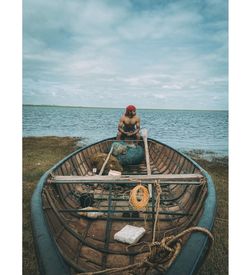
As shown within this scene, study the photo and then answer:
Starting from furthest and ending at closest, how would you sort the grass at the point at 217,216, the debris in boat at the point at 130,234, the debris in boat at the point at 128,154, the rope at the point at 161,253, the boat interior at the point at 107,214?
1. the debris in boat at the point at 128,154
2. the grass at the point at 217,216
3. the debris in boat at the point at 130,234
4. the boat interior at the point at 107,214
5. the rope at the point at 161,253

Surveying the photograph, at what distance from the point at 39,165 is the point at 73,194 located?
4209 mm

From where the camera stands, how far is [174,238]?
5.85 ft

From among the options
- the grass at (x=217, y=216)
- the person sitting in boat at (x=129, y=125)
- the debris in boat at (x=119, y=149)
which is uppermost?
the person sitting in boat at (x=129, y=125)

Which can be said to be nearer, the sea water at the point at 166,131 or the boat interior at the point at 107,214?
the boat interior at the point at 107,214

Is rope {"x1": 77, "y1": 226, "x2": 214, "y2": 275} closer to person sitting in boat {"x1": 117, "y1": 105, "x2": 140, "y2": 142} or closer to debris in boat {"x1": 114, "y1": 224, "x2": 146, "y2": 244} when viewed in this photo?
debris in boat {"x1": 114, "y1": 224, "x2": 146, "y2": 244}

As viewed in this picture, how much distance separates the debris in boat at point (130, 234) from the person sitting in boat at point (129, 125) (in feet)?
13.1

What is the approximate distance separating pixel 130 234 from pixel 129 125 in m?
4.34

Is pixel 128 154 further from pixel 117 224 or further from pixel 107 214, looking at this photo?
pixel 117 224

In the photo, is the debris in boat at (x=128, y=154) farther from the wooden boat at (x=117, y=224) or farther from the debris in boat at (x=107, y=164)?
the wooden boat at (x=117, y=224)

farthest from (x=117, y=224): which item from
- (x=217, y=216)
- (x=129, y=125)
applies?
(x=129, y=125)

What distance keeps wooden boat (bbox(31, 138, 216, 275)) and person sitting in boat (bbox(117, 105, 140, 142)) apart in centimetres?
203

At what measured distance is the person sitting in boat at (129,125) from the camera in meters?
6.96

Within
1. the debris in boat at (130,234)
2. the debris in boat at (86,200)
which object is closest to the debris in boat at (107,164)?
the debris in boat at (86,200)

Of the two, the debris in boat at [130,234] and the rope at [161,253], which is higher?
the rope at [161,253]
